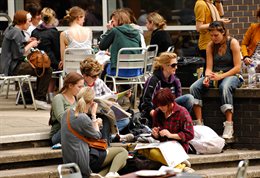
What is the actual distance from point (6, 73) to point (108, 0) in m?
4.85

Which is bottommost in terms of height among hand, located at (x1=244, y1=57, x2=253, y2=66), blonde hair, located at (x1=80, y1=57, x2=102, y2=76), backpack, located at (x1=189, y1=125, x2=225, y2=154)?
backpack, located at (x1=189, y1=125, x2=225, y2=154)

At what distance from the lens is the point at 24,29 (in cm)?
1698

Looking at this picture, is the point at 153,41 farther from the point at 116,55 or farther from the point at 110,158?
the point at 110,158

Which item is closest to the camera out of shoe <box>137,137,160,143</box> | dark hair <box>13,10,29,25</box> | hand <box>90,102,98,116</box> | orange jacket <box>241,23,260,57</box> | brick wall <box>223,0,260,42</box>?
hand <box>90,102,98,116</box>

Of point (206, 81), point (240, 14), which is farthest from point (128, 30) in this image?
point (240, 14)

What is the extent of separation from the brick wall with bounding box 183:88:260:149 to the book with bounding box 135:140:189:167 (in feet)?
5.70

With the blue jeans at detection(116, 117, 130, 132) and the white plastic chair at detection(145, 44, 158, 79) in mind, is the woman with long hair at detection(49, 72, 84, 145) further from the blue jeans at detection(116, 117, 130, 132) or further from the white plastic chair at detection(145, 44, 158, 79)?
the white plastic chair at detection(145, 44, 158, 79)

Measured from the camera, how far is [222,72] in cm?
1466

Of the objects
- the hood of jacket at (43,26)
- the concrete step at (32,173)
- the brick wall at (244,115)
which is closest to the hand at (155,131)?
the concrete step at (32,173)

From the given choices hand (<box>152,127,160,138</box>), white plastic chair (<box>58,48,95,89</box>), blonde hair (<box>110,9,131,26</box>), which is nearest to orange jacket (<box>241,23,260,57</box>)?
blonde hair (<box>110,9,131,26</box>)

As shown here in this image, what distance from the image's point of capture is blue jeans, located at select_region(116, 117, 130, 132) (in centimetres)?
1415

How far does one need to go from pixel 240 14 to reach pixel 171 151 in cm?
595

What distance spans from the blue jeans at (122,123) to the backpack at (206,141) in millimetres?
905

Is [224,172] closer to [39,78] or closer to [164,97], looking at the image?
[164,97]
